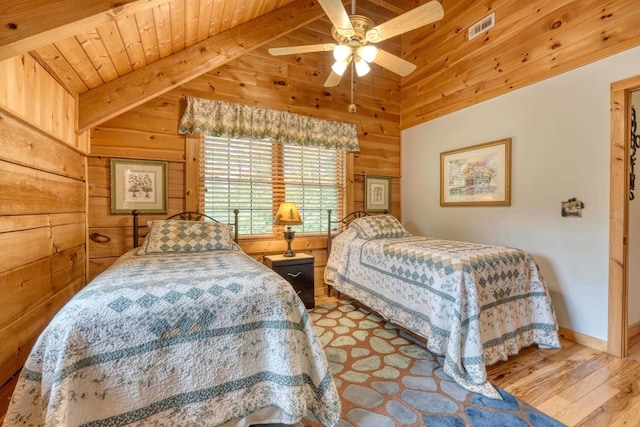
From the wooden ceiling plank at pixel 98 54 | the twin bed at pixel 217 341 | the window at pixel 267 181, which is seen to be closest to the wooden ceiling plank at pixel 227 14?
the wooden ceiling plank at pixel 98 54

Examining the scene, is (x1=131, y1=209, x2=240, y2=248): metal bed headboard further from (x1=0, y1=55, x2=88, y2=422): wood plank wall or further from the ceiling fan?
the ceiling fan

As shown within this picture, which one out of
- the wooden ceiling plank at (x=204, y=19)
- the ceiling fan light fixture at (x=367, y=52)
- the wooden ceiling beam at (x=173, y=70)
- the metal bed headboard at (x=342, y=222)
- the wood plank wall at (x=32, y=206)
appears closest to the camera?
the wood plank wall at (x=32, y=206)

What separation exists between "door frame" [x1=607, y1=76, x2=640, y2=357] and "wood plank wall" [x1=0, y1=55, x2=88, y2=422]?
13.0ft

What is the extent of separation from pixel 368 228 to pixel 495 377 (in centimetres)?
176

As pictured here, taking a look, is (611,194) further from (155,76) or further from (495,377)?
(155,76)

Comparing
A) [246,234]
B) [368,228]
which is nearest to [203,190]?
[246,234]

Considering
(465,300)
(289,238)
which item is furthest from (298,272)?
(465,300)

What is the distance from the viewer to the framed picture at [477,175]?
3.02 meters

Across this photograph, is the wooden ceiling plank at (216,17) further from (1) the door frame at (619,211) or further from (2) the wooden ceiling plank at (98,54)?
(1) the door frame at (619,211)

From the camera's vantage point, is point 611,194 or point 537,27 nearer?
point 611,194

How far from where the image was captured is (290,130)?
3.49 metres

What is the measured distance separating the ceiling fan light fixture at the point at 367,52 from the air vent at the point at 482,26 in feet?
6.65

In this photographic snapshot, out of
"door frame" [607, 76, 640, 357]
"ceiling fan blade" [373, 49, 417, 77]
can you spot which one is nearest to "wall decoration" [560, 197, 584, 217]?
"door frame" [607, 76, 640, 357]

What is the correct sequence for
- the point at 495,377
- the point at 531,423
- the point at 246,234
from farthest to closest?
the point at 246,234 → the point at 495,377 → the point at 531,423
